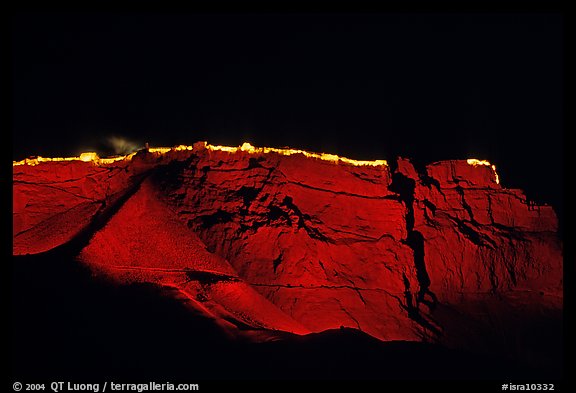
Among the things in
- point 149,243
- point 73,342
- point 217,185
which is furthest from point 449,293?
point 73,342

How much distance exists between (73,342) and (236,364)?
3488mm

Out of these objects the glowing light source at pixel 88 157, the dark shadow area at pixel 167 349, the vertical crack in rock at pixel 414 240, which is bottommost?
the dark shadow area at pixel 167 349

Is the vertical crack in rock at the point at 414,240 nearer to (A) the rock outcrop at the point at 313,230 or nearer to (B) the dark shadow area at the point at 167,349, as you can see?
(A) the rock outcrop at the point at 313,230

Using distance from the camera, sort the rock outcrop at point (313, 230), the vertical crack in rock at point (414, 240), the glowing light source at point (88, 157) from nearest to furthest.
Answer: the rock outcrop at point (313, 230) → the vertical crack in rock at point (414, 240) → the glowing light source at point (88, 157)

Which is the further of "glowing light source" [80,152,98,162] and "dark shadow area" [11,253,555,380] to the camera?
"glowing light source" [80,152,98,162]

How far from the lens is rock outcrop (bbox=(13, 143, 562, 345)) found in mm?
15141

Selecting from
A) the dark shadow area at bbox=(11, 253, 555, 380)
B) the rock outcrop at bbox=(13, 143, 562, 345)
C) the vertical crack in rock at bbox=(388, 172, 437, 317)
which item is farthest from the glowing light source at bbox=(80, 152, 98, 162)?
the vertical crack in rock at bbox=(388, 172, 437, 317)

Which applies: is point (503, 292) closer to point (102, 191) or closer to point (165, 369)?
point (165, 369)

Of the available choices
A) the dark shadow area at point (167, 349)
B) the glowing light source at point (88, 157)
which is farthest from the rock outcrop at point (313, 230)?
the dark shadow area at point (167, 349)

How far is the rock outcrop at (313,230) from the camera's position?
596 inches

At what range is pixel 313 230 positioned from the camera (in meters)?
16.2

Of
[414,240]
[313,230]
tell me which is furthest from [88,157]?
[414,240]

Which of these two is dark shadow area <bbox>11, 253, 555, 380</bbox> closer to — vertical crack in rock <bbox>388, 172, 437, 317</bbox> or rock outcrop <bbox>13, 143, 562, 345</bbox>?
rock outcrop <bbox>13, 143, 562, 345</bbox>

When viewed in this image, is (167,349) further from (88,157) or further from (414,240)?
(88,157)
